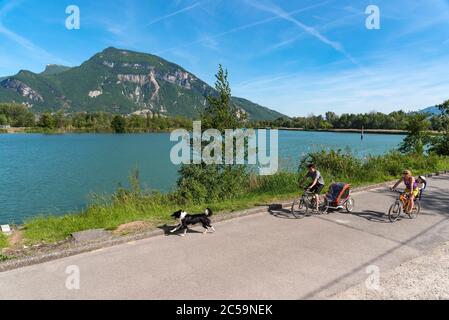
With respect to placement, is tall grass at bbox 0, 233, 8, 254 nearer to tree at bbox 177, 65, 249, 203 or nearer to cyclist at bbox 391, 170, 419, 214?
tree at bbox 177, 65, 249, 203

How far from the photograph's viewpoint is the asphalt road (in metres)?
4.24

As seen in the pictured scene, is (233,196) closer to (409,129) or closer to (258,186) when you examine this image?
(258,186)

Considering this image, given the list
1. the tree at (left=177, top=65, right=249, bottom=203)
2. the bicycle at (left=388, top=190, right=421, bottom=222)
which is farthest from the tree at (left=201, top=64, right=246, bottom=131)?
the bicycle at (left=388, top=190, right=421, bottom=222)

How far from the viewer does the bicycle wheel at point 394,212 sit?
801 centimetres

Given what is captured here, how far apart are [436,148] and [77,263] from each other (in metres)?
27.2

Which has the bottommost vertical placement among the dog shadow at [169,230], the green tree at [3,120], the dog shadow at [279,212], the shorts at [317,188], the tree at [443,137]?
the dog shadow at [279,212]

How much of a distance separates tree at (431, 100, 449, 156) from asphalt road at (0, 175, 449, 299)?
1966cm

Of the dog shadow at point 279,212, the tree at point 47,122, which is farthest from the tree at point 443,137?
the tree at point 47,122

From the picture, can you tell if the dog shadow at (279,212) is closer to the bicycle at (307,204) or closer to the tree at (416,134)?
the bicycle at (307,204)

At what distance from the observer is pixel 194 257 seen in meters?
5.38

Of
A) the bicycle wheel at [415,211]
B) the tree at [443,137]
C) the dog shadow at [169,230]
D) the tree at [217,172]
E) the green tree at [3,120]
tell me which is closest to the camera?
the dog shadow at [169,230]

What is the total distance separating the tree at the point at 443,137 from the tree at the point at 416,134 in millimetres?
2220

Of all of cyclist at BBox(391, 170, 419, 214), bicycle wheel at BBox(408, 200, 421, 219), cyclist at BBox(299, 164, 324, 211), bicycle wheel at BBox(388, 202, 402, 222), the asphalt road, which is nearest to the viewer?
the asphalt road
